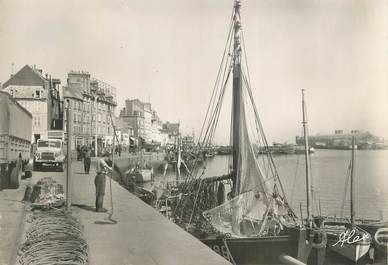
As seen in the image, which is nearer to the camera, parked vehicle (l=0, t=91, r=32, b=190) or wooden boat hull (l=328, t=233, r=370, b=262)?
parked vehicle (l=0, t=91, r=32, b=190)

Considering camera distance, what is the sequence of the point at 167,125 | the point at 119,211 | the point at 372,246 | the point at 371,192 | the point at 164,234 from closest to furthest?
1. the point at 164,234
2. the point at 119,211
3. the point at 372,246
4. the point at 371,192
5. the point at 167,125

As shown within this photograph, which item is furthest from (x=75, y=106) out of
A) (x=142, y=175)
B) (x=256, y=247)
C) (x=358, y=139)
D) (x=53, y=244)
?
(x=53, y=244)

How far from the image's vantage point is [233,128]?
13.4 meters

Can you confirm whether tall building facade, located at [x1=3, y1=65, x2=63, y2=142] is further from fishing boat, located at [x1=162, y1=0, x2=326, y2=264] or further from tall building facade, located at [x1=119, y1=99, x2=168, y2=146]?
tall building facade, located at [x1=119, y1=99, x2=168, y2=146]

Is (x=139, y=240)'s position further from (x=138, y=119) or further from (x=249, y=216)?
(x=138, y=119)

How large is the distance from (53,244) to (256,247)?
7.39m

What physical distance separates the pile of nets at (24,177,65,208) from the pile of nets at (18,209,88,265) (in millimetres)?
2688

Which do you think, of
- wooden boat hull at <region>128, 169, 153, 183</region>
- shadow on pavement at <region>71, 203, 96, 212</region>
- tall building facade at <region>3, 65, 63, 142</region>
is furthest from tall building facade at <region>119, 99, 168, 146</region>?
shadow on pavement at <region>71, 203, 96, 212</region>

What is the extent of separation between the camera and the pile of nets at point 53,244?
541cm

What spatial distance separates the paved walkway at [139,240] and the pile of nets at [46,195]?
1.65 ft

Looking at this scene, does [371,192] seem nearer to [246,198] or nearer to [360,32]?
[246,198]

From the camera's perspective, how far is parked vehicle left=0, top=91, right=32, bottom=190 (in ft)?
33.6

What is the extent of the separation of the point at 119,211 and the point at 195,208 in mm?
4202

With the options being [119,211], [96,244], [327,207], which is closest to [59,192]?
[119,211]
